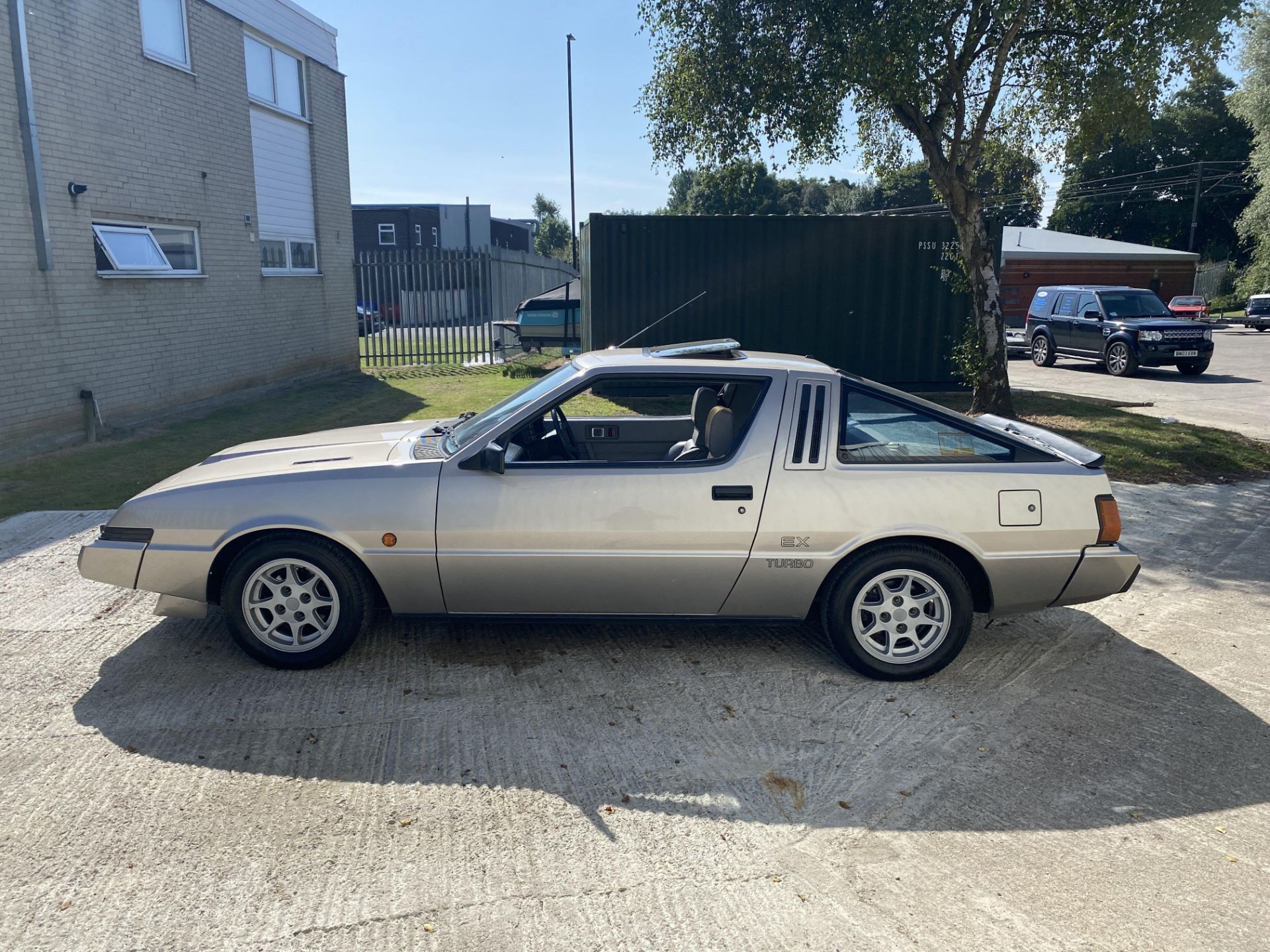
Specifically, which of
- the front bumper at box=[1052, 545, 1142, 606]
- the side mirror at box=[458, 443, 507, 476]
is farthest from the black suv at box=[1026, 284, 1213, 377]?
the side mirror at box=[458, 443, 507, 476]

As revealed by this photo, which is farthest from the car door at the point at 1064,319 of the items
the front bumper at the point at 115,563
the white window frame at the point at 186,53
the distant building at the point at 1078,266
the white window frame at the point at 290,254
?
the distant building at the point at 1078,266

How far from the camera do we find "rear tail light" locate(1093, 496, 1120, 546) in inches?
182

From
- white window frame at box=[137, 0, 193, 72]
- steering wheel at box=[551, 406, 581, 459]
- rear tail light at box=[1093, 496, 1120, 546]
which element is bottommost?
rear tail light at box=[1093, 496, 1120, 546]

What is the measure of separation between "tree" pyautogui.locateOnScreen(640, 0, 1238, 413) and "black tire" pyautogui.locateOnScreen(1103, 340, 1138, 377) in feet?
22.6

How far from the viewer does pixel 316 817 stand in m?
3.44

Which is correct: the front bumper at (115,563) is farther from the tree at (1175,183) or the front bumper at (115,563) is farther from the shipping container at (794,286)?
the tree at (1175,183)

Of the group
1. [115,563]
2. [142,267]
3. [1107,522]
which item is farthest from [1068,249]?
[115,563]

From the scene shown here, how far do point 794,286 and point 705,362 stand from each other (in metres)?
10.4

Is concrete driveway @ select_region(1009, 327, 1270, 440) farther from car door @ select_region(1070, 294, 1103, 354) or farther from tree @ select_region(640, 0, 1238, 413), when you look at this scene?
tree @ select_region(640, 0, 1238, 413)

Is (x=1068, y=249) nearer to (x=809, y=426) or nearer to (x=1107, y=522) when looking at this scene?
(x=1107, y=522)

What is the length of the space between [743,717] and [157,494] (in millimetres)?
2990

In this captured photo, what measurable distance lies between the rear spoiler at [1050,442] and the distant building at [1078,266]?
38211 mm

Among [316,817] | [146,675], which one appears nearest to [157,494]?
[146,675]

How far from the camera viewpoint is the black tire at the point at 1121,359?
18594 millimetres
